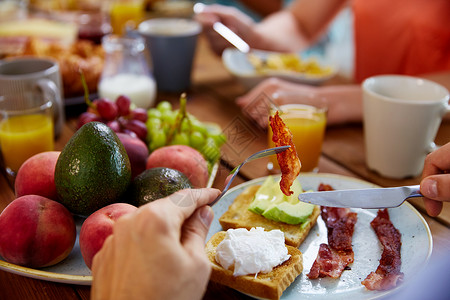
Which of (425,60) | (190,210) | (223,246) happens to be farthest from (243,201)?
(425,60)

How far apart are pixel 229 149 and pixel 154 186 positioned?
201mm

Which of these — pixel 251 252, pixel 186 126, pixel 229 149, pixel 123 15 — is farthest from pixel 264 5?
pixel 251 252

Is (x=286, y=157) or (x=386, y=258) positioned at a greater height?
(x=286, y=157)

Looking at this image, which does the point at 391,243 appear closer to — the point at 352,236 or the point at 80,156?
the point at 352,236

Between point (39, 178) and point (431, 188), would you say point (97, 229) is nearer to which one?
point (39, 178)

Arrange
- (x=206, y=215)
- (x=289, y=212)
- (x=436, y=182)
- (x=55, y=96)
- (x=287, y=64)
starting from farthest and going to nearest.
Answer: (x=287, y=64)
(x=55, y=96)
(x=289, y=212)
(x=436, y=182)
(x=206, y=215)

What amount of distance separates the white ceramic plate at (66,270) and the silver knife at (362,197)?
15.2 inches

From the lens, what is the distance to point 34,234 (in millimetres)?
675

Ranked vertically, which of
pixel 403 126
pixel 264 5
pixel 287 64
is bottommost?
pixel 264 5

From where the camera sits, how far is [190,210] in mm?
590

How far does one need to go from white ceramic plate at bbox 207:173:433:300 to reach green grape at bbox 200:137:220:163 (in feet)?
0.29

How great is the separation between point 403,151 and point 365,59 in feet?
3.42

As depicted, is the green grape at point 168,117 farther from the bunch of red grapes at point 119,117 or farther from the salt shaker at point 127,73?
the salt shaker at point 127,73

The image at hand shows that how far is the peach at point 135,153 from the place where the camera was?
0.90m
